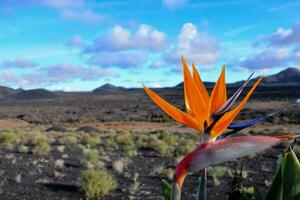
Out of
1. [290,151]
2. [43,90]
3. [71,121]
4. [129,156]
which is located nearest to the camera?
[290,151]

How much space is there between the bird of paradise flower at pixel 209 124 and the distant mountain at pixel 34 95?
125901 mm

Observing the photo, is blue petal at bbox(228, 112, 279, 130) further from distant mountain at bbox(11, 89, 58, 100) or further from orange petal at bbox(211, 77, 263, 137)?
distant mountain at bbox(11, 89, 58, 100)

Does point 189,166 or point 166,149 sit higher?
point 189,166

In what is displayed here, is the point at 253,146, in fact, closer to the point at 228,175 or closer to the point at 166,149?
the point at 228,175

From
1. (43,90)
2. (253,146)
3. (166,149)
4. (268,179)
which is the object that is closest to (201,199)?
(253,146)

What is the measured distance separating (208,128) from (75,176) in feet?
33.7

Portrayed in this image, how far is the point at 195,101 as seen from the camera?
167 cm

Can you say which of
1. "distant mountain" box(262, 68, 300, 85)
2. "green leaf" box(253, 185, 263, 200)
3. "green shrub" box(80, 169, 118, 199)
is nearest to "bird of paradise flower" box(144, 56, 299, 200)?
"green leaf" box(253, 185, 263, 200)

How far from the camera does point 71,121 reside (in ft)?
173

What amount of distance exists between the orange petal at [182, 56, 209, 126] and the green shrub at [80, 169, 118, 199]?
7.95m

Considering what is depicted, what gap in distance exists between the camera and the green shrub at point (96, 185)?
945cm

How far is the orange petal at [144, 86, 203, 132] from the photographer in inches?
63.5

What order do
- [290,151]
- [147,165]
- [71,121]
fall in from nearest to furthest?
[290,151]
[147,165]
[71,121]

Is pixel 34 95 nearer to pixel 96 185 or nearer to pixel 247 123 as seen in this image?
pixel 96 185
